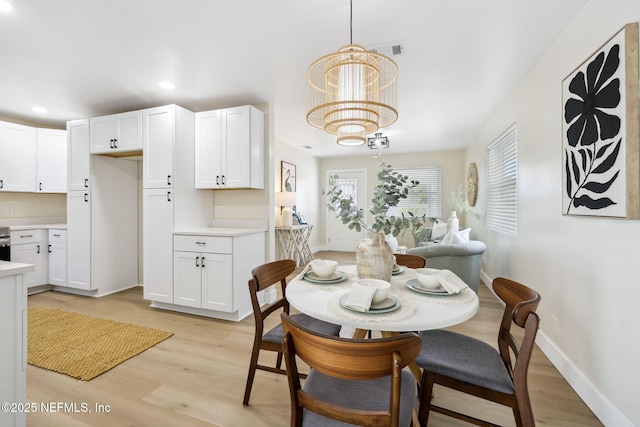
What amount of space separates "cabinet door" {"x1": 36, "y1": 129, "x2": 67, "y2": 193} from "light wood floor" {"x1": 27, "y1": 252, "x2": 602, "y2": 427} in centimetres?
293

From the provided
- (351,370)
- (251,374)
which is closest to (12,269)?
(251,374)

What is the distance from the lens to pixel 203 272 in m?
3.04

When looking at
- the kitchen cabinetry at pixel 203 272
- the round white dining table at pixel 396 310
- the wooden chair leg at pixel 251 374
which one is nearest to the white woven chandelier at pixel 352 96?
the round white dining table at pixel 396 310

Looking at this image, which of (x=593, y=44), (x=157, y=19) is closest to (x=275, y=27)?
(x=157, y=19)

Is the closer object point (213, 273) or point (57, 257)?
point (213, 273)

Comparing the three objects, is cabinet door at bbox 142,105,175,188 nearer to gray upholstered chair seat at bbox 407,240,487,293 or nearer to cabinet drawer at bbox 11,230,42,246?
cabinet drawer at bbox 11,230,42,246

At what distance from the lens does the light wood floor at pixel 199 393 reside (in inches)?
64.1

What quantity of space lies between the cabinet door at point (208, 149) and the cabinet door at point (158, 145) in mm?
315

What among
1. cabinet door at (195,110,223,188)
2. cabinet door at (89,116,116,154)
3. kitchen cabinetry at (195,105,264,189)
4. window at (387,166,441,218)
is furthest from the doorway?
cabinet door at (89,116,116,154)

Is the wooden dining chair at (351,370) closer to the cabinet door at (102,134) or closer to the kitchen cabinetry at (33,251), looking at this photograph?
the cabinet door at (102,134)

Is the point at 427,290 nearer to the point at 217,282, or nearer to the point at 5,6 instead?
the point at 217,282

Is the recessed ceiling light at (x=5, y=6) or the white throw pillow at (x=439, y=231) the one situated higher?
the recessed ceiling light at (x=5, y=6)

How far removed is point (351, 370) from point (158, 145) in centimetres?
328

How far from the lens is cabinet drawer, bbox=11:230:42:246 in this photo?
353 centimetres
